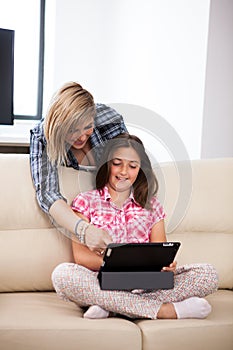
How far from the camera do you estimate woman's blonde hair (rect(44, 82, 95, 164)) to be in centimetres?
200

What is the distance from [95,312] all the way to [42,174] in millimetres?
528

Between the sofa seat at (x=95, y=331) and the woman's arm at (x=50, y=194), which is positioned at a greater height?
the woman's arm at (x=50, y=194)

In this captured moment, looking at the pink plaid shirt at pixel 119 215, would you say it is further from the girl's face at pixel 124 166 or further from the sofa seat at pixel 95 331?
the sofa seat at pixel 95 331

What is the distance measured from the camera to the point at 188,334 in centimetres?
185

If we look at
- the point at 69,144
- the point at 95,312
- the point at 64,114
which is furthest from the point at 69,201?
the point at 95,312

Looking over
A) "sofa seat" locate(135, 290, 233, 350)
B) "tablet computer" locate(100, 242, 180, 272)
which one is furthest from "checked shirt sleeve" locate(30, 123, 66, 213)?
"sofa seat" locate(135, 290, 233, 350)

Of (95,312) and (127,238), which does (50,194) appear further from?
(95,312)

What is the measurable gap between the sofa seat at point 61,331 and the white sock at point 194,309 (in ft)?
0.54

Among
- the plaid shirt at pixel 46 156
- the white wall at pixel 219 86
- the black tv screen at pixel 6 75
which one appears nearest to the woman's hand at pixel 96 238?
the plaid shirt at pixel 46 156

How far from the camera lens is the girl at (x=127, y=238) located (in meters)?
1.92

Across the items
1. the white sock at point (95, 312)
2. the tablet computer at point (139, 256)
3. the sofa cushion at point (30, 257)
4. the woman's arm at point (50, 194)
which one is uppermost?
the woman's arm at point (50, 194)

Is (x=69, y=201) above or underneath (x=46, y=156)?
underneath

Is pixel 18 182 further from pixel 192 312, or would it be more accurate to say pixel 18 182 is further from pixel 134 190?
pixel 192 312

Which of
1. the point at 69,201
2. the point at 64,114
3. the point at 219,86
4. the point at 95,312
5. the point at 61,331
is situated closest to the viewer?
the point at 61,331
